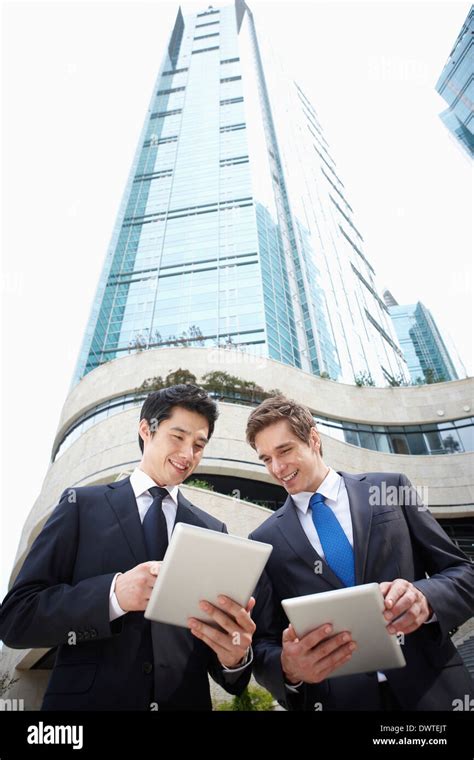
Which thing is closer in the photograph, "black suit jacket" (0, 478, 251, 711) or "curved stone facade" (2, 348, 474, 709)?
"black suit jacket" (0, 478, 251, 711)

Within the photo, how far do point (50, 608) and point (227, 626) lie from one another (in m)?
0.89

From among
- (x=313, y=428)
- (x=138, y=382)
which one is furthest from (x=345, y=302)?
(x=313, y=428)

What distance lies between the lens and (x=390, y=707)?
91.6 inches

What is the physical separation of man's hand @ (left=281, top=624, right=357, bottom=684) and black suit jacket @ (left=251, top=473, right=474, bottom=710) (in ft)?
1.10

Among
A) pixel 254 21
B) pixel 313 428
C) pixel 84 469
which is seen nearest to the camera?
pixel 313 428

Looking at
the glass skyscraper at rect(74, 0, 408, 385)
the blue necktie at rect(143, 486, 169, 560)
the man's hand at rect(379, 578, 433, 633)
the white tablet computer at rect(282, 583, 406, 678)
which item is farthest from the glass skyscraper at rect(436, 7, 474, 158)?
the white tablet computer at rect(282, 583, 406, 678)

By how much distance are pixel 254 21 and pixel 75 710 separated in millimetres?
89500

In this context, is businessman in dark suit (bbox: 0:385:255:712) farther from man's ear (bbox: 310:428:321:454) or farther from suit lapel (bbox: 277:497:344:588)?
man's ear (bbox: 310:428:321:454)

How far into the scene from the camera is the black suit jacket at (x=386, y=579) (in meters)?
2.28

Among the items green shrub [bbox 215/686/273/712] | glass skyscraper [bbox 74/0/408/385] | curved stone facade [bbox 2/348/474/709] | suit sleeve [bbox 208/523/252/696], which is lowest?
suit sleeve [bbox 208/523/252/696]

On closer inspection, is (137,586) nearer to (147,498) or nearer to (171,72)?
(147,498)

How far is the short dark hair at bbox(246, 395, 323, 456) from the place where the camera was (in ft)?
10.5

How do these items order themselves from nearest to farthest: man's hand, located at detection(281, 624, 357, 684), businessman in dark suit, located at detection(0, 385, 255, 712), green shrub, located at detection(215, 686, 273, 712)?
man's hand, located at detection(281, 624, 357, 684), businessman in dark suit, located at detection(0, 385, 255, 712), green shrub, located at detection(215, 686, 273, 712)

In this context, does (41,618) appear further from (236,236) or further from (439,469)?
(236,236)
